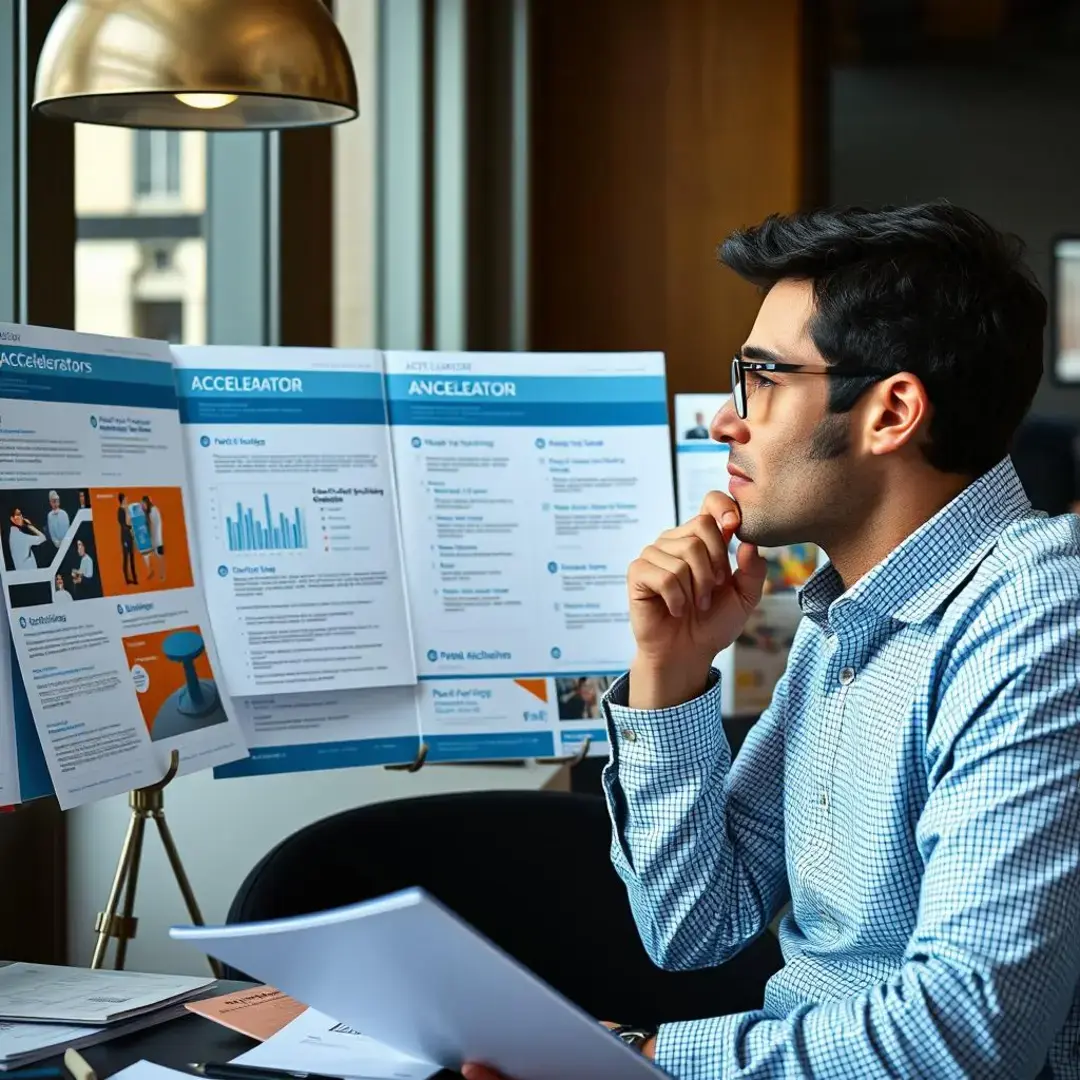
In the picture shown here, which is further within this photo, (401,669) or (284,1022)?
(401,669)

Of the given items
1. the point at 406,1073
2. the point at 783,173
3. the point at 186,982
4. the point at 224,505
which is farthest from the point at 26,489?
the point at 783,173

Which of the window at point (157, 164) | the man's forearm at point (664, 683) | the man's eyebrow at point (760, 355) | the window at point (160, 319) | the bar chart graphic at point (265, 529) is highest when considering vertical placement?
the window at point (157, 164)

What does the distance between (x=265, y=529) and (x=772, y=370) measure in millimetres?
745

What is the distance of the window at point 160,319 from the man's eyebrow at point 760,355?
46.5 inches

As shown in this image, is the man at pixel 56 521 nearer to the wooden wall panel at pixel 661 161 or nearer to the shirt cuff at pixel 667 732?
the shirt cuff at pixel 667 732

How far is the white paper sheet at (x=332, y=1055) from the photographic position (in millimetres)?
1264

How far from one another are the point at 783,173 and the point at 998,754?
4.00 metres

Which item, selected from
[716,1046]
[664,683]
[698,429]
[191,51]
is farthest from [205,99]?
[698,429]

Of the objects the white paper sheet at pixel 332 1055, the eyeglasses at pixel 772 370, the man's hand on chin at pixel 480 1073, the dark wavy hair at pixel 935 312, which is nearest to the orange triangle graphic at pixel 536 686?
the eyeglasses at pixel 772 370

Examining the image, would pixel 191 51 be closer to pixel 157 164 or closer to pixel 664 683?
pixel 664 683

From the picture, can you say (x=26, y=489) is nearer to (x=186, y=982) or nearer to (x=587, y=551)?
(x=186, y=982)

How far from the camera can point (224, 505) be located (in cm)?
198

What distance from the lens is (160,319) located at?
2777 mm

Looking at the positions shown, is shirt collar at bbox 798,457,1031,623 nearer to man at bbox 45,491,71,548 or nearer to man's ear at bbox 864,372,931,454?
man's ear at bbox 864,372,931,454
